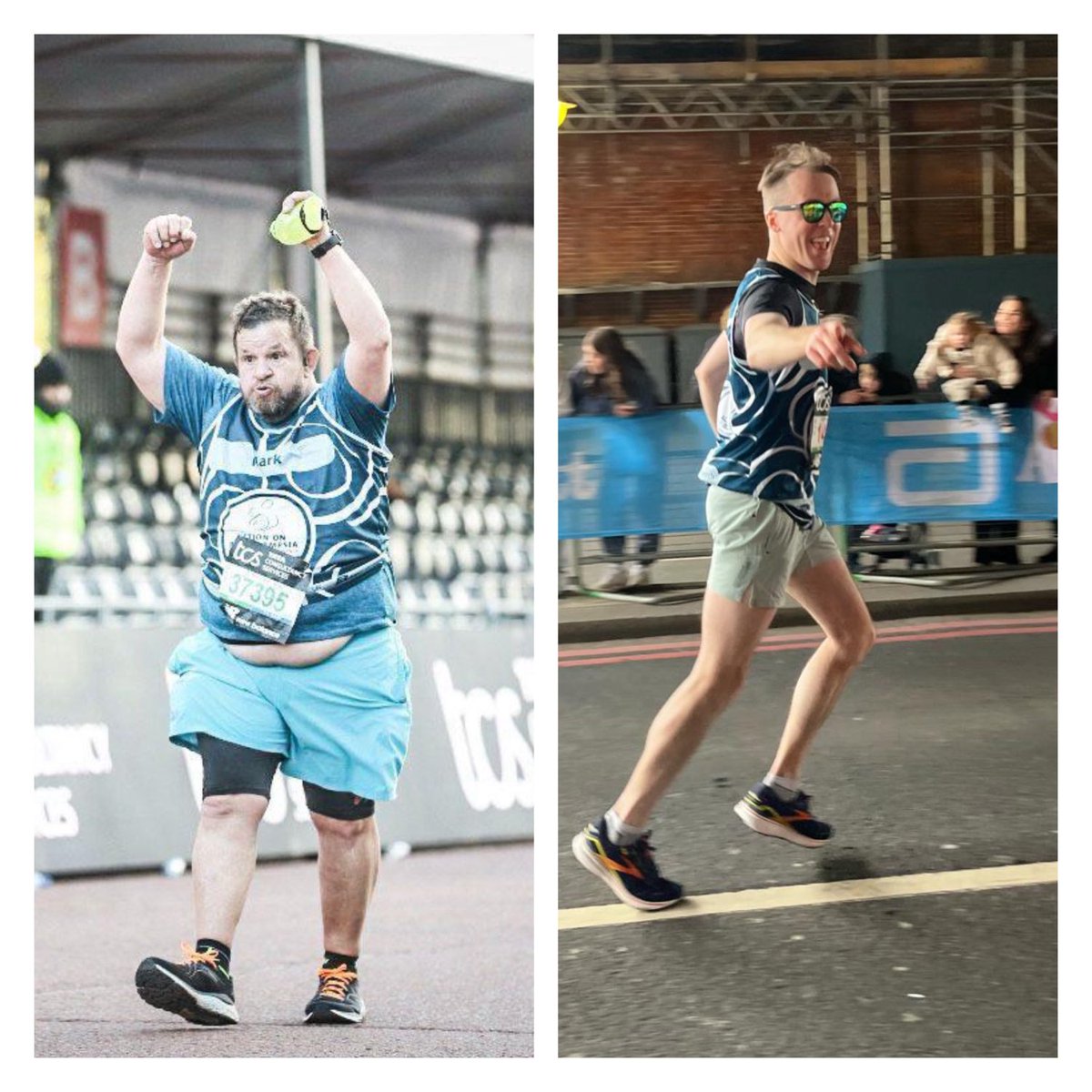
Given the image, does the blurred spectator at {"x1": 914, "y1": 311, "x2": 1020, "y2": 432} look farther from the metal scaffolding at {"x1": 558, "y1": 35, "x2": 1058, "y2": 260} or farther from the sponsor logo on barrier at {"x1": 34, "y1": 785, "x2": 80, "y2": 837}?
the sponsor logo on barrier at {"x1": 34, "y1": 785, "x2": 80, "y2": 837}

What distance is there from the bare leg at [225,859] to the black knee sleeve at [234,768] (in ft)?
0.06

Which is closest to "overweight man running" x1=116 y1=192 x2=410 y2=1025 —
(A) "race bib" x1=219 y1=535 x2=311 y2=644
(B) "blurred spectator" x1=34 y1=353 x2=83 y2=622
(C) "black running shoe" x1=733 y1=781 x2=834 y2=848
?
(A) "race bib" x1=219 y1=535 x2=311 y2=644

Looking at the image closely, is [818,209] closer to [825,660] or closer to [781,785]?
[825,660]

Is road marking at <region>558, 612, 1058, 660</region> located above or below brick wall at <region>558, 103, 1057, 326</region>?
below

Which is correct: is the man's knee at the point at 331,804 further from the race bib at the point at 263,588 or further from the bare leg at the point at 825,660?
the bare leg at the point at 825,660

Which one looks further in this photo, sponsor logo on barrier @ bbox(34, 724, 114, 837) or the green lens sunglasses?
sponsor logo on barrier @ bbox(34, 724, 114, 837)

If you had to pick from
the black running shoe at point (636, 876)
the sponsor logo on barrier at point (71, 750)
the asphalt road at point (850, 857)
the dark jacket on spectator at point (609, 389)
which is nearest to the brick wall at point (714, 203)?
the dark jacket on spectator at point (609, 389)

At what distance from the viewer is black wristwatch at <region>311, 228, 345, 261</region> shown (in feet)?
17.7

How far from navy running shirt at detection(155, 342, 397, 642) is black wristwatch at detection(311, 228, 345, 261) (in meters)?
0.28

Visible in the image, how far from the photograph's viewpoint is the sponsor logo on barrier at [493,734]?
221 inches

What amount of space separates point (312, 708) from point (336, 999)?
27.4 inches

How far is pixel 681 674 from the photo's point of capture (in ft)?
17.7

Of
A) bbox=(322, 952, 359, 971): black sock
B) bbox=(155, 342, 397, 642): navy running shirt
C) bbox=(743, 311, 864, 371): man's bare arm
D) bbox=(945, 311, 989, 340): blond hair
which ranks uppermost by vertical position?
bbox=(945, 311, 989, 340): blond hair
